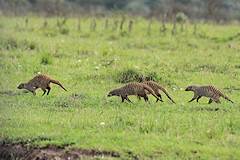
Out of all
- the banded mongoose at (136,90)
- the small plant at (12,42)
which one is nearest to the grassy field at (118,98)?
the small plant at (12,42)

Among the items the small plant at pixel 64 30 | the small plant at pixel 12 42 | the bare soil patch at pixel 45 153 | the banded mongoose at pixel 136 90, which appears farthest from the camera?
the small plant at pixel 64 30

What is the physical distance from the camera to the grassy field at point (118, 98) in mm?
4547

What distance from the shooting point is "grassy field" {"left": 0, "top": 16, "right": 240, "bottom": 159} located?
455 cm

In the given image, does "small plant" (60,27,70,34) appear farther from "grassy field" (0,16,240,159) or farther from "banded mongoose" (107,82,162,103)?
"banded mongoose" (107,82,162,103)

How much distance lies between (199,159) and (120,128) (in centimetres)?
135

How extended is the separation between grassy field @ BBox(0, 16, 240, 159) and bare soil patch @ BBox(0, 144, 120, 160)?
3.1 inches

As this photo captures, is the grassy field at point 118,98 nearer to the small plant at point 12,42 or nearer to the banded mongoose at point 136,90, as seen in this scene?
the small plant at point 12,42

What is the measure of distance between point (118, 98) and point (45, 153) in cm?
257

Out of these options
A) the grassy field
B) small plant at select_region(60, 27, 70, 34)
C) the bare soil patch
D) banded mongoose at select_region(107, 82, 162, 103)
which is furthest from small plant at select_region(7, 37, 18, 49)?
the bare soil patch

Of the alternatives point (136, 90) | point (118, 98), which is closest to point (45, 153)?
point (136, 90)

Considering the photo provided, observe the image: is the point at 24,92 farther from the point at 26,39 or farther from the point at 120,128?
the point at 26,39

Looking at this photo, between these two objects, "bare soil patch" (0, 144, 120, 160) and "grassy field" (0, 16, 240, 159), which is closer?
"bare soil patch" (0, 144, 120, 160)

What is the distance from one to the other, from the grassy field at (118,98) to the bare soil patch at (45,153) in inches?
3.1

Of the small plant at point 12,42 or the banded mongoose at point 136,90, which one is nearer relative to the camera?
the banded mongoose at point 136,90
